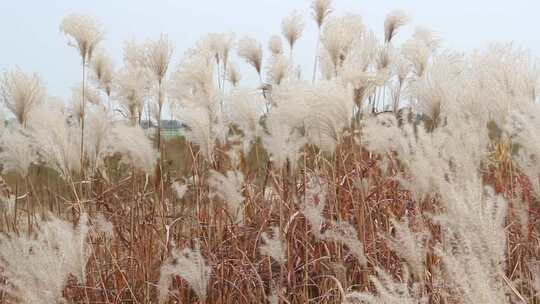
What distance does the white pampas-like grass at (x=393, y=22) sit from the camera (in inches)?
169

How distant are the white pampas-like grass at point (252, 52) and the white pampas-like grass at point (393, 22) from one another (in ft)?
2.83

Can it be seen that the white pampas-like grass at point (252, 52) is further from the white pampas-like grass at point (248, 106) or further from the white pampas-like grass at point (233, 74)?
the white pampas-like grass at point (248, 106)

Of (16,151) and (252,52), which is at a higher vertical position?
(252,52)

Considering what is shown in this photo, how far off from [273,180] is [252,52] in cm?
134

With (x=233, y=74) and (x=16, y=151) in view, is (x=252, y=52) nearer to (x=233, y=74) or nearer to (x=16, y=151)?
(x=233, y=74)

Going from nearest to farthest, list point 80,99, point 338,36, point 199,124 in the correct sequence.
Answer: point 199,124
point 338,36
point 80,99

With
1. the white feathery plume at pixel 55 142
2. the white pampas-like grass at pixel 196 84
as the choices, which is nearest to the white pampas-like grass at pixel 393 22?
the white pampas-like grass at pixel 196 84

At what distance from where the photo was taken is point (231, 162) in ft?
11.9

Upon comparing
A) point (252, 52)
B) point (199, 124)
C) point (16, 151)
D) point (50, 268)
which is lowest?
point (50, 268)

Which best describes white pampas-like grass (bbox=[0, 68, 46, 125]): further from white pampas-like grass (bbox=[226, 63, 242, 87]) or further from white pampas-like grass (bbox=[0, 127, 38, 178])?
white pampas-like grass (bbox=[226, 63, 242, 87])

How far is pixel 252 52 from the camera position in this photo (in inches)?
168

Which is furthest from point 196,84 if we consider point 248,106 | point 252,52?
point 252,52

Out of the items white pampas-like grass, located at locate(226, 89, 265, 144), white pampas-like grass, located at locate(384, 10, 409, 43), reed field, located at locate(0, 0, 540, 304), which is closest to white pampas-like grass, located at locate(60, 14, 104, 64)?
reed field, located at locate(0, 0, 540, 304)

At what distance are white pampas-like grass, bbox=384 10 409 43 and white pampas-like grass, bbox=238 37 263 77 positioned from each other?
0.86m
